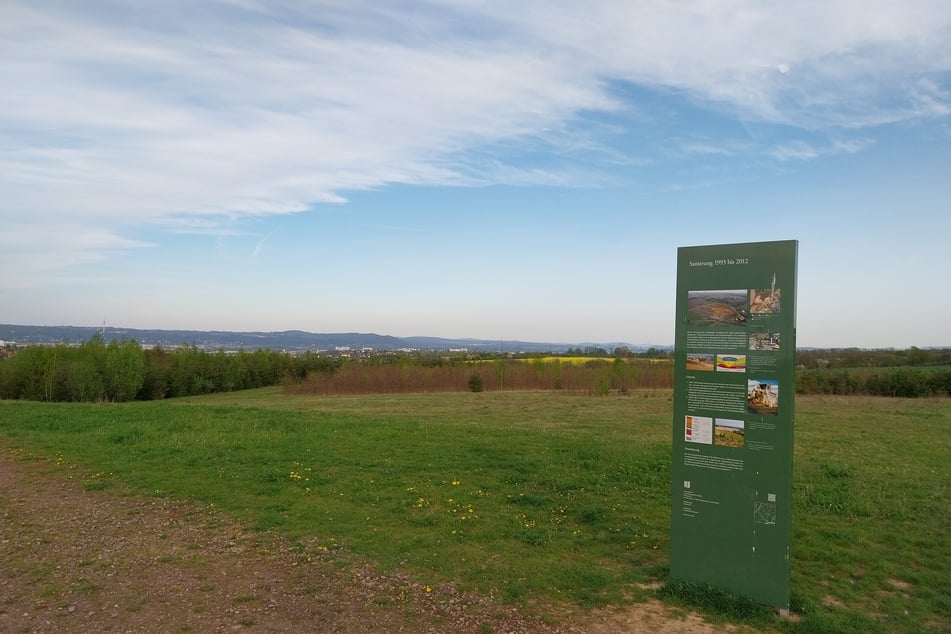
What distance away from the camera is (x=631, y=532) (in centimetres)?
803

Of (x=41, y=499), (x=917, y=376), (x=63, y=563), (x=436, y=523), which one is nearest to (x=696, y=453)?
(x=436, y=523)

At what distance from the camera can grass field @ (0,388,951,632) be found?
621 cm

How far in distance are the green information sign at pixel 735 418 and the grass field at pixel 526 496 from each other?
0.39 meters

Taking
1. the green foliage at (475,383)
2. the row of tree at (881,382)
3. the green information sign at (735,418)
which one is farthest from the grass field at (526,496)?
the green foliage at (475,383)

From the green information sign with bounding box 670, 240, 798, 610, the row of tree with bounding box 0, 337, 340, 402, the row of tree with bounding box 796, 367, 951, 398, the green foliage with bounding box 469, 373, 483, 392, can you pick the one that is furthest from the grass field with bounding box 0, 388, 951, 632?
the green foliage with bounding box 469, 373, 483, 392

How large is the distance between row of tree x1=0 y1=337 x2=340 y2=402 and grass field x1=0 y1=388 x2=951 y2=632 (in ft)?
88.2

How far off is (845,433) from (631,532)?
13.2m

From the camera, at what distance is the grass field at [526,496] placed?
6.21 meters

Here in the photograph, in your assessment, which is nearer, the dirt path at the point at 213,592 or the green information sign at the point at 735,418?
the dirt path at the point at 213,592

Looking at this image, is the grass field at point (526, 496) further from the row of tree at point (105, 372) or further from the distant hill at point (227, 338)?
the distant hill at point (227, 338)

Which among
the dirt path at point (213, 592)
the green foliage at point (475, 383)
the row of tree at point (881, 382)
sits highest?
the row of tree at point (881, 382)

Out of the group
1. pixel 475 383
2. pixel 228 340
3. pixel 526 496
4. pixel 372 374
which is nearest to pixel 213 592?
pixel 526 496

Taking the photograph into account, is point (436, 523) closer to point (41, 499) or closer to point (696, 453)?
point (696, 453)

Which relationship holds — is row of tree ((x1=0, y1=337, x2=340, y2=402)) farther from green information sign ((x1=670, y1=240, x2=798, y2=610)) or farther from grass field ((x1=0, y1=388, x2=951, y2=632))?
green information sign ((x1=670, y1=240, x2=798, y2=610))
